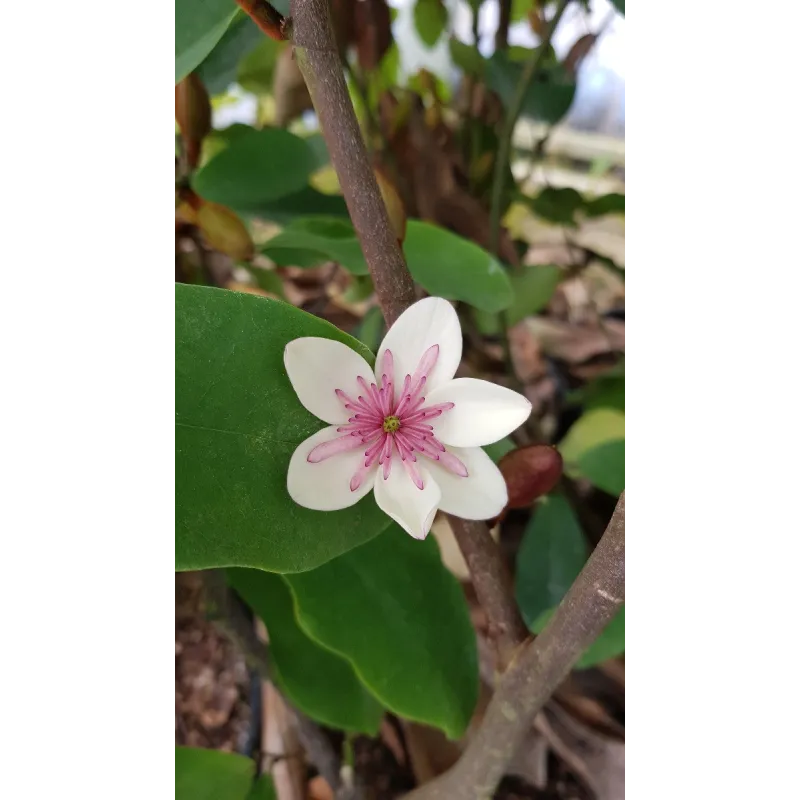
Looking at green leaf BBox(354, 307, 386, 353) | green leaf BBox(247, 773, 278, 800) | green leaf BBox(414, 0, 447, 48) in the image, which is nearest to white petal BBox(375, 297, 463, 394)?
green leaf BBox(354, 307, 386, 353)

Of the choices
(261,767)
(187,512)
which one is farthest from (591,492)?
(187,512)

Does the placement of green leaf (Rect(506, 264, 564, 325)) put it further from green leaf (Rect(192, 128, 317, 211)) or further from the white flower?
the white flower

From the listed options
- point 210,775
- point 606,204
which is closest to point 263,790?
point 210,775

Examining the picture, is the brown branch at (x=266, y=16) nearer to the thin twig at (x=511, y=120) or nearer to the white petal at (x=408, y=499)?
the white petal at (x=408, y=499)

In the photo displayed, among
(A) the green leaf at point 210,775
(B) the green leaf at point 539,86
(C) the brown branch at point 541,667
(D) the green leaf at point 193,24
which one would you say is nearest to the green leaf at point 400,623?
(C) the brown branch at point 541,667

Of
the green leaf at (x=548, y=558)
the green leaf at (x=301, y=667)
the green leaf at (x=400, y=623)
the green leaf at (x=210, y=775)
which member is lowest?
the green leaf at (x=210, y=775)

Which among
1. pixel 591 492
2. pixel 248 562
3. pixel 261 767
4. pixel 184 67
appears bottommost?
pixel 261 767
